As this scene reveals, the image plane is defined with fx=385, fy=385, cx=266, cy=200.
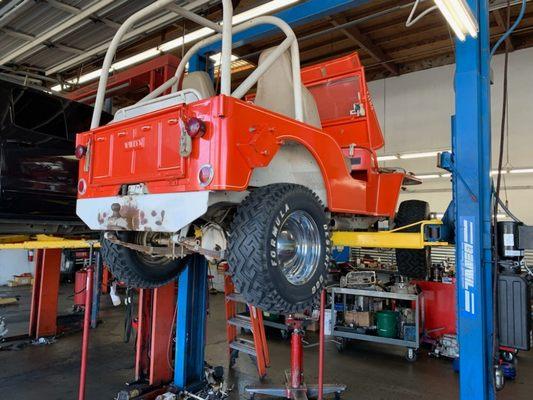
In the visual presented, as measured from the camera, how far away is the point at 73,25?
569 centimetres

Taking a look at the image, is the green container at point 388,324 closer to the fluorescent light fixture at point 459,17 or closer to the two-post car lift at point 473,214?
the two-post car lift at point 473,214

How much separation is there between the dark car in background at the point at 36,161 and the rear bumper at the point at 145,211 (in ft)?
5.83

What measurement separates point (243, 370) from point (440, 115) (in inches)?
372

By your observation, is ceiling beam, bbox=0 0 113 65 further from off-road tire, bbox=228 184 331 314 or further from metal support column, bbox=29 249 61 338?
off-road tire, bbox=228 184 331 314

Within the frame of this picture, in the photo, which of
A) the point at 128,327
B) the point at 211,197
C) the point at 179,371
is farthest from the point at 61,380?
the point at 211,197

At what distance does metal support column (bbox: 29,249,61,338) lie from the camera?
6.69m

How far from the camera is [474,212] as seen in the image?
2.39 m

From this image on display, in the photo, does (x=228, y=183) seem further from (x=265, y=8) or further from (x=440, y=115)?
(x=440, y=115)

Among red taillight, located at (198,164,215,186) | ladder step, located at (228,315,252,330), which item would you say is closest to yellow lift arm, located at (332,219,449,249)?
red taillight, located at (198,164,215,186)

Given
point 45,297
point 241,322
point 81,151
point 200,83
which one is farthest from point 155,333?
point 45,297

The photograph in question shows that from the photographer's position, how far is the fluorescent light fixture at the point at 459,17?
2038mm

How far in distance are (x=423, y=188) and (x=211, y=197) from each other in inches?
A: 561

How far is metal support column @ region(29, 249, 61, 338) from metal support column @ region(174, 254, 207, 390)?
11.2ft

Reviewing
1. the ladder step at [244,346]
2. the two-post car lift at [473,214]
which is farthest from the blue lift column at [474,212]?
the ladder step at [244,346]
